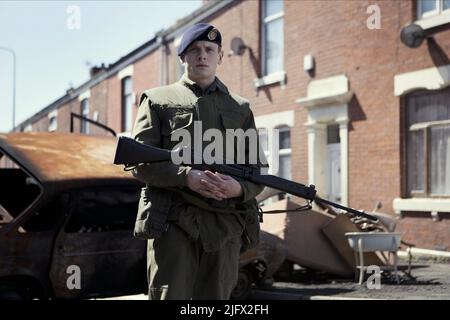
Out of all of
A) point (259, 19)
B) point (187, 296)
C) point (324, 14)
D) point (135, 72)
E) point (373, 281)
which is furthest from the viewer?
point (135, 72)

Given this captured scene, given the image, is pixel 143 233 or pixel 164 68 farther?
pixel 164 68

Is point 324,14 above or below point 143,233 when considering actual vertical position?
above

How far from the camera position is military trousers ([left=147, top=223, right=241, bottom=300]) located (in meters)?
2.79

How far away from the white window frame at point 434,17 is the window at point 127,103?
14.2m

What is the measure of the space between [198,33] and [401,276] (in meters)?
6.20

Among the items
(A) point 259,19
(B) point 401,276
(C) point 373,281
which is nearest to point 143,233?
(C) point 373,281

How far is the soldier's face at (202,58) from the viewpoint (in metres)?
2.99

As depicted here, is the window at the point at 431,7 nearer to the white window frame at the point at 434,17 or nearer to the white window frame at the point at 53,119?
the white window frame at the point at 434,17

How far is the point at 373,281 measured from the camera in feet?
26.0

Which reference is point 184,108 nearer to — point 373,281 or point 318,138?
point 373,281

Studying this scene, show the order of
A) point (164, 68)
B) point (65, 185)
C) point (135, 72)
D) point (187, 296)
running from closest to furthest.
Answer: point (187, 296)
point (65, 185)
point (164, 68)
point (135, 72)

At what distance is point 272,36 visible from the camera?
49.6ft

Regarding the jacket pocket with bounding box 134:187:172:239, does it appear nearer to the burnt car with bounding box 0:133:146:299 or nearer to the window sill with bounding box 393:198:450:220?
the burnt car with bounding box 0:133:146:299

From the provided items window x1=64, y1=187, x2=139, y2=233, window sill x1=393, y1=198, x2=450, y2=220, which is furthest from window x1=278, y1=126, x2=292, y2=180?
window x1=64, y1=187, x2=139, y2=233
